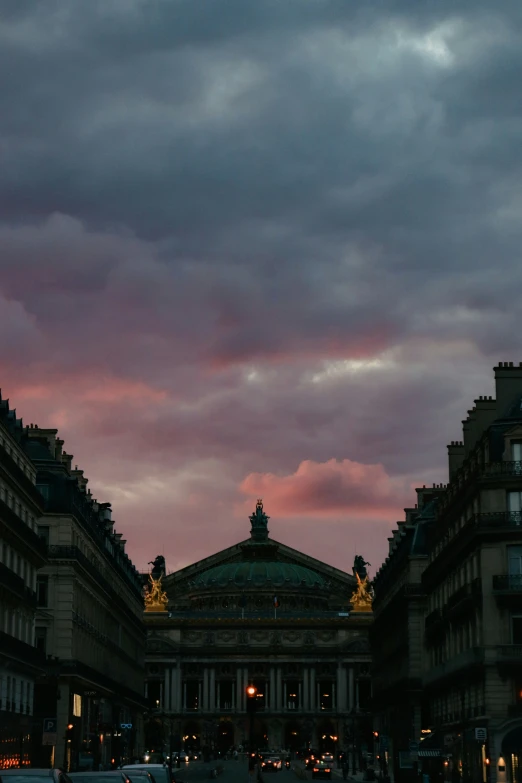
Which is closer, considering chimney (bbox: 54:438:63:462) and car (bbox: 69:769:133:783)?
car (bbox: 69:769:133:783)

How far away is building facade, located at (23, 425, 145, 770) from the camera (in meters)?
93.1

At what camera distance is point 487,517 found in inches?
2921

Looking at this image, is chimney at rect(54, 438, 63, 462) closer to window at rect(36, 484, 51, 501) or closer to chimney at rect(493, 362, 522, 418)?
window at rect(36, 484, 51, 501)

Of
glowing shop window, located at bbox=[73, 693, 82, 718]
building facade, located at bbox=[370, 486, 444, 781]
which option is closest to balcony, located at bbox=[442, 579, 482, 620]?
building facade, located at bbox=[370, 486, 444, 781]

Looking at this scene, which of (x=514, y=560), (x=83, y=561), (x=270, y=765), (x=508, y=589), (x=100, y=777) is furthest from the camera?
(x=270, y=765)

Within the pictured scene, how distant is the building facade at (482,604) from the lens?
238 ft

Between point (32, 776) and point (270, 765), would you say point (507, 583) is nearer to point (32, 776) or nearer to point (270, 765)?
point (32, 776)

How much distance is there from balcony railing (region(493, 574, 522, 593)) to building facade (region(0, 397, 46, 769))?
2435cm

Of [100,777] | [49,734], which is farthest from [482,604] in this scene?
[100,777]

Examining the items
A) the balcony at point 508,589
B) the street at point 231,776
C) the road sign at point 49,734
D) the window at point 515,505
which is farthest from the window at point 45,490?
the balcony at point 508,589

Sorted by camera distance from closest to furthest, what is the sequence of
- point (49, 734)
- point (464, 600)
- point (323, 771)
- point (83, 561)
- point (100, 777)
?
point (100, 777), point (49, 734), point (464, 600), point (83, 561), point (323, 771)

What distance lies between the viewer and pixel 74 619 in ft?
319

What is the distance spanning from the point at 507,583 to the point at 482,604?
74.4 inches

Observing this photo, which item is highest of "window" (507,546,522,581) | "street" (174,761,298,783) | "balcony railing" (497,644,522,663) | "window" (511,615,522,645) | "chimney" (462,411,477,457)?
"chimney" (462,411,477,457)
